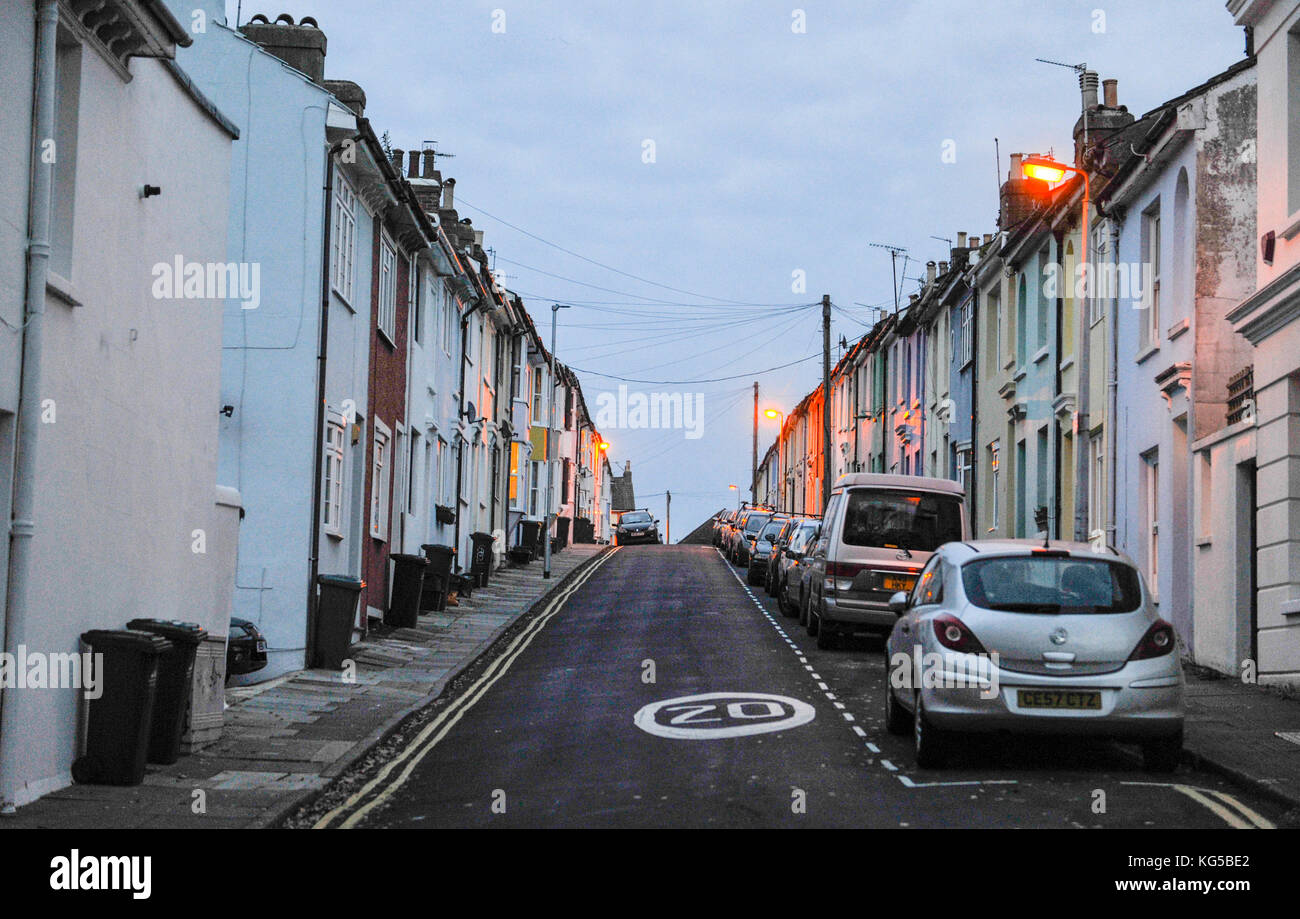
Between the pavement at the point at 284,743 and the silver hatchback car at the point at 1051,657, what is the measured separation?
15.2 ft

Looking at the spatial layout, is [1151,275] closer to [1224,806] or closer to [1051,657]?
[1051,657]

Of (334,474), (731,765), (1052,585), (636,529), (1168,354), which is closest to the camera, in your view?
(1052,585)

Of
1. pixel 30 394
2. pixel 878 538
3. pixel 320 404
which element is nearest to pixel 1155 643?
pixel 30 394

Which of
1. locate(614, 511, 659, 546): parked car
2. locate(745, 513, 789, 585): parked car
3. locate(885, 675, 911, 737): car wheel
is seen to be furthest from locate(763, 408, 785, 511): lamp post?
locate(885, 675, 911, 737): car wheel

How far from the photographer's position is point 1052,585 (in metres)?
11.6

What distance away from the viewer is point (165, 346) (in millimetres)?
13117

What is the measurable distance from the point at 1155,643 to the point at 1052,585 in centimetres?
85

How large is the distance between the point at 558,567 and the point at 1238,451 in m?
27.9

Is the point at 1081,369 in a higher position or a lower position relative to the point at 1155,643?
higher

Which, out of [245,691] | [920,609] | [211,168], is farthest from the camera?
[245,691]

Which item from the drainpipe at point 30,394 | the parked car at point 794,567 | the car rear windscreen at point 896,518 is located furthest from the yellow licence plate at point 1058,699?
the parked car at point 794,567
